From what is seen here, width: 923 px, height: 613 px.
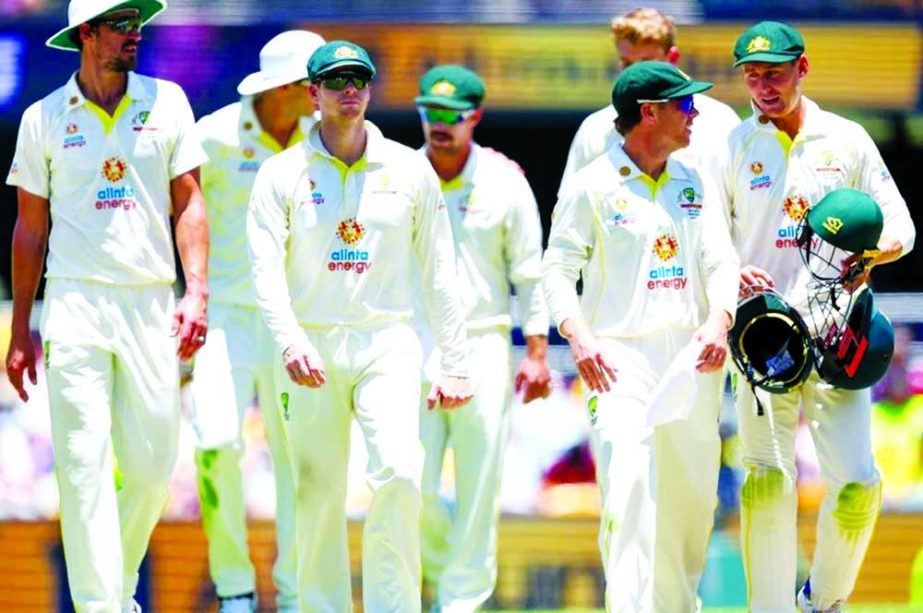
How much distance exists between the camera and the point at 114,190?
7.39 m

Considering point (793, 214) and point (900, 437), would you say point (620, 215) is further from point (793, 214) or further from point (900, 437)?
point (900, 437)

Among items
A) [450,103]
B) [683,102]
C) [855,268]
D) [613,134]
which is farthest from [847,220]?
[450,103]

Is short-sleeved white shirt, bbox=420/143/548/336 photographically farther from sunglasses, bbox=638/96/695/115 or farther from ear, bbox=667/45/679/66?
sunglasses, bbox=638/96/695/115

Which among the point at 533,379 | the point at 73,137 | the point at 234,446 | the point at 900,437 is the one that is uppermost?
the point at 73,137

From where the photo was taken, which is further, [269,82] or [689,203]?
[269,82]

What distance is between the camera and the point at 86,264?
7348 mm

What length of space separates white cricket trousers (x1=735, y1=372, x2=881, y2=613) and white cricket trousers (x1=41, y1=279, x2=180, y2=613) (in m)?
1.99

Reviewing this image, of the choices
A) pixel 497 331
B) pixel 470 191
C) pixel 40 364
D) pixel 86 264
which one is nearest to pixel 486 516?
pixel 497 331

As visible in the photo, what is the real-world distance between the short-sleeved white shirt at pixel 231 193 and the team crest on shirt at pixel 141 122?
3.19 ft

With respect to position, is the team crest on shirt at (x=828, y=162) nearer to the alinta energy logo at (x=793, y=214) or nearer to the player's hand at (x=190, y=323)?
the alinta energy logo at (x=793, y=214)

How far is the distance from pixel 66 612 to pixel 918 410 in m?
3.95

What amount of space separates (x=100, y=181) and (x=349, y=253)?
36.1 inches

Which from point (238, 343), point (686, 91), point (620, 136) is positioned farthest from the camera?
point (238, 343)

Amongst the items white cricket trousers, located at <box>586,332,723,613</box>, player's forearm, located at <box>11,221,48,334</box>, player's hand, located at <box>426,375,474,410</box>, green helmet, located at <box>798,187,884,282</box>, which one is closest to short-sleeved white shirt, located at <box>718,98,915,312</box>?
green helmet, located at <box>798,187,884,282</box>
